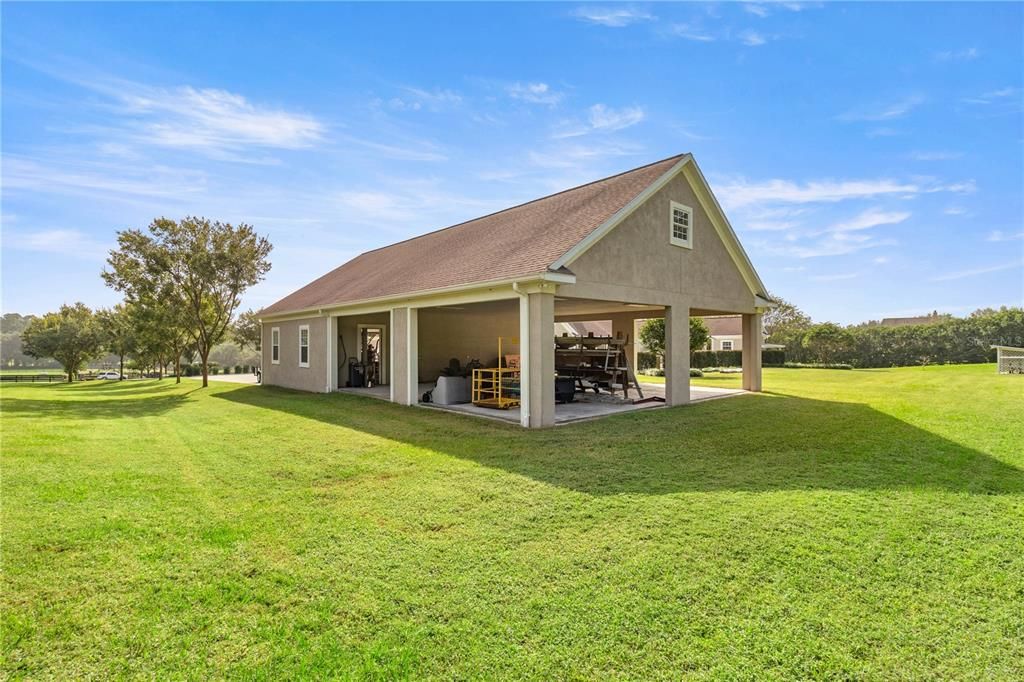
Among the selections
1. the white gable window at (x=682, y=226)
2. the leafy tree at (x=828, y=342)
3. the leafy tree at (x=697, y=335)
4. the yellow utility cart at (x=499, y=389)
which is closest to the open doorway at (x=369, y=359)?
the yellow utility cart at (x=499, y=389)

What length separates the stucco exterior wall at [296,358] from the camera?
17031mm

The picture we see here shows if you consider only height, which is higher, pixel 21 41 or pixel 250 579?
pixel 21 41

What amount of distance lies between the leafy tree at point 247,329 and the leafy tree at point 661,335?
3095 centimetres

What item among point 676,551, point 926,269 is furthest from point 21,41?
point 926,269

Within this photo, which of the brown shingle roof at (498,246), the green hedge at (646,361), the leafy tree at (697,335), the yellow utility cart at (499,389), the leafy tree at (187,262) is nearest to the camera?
the brown shingle roof at (498,246)

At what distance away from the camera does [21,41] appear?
7.64 meters

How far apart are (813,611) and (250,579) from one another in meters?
3.89

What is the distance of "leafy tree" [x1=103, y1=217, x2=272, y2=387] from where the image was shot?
19.7 m

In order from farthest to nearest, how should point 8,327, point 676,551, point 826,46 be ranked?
point 8,327 → point 826,46 → point 676,551

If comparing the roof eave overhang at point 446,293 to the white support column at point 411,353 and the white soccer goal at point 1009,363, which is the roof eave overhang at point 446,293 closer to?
the white support column at point 411,353

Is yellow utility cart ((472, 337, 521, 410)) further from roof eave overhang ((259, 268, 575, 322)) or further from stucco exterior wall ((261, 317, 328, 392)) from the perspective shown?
stucco exterior wall ((261, 317, 328, 392))

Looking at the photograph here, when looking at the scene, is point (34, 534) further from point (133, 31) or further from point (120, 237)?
point (120, 237)

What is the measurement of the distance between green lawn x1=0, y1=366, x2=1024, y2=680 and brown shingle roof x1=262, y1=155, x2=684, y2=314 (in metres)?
4.13

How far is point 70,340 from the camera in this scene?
34.2 meters
